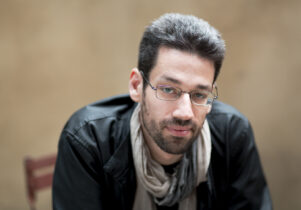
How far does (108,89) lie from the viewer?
8.52 ft

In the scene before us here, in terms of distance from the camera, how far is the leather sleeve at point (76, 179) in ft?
4.29

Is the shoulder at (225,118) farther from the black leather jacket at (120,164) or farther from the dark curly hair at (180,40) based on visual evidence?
the dark curly hair at (180,40)

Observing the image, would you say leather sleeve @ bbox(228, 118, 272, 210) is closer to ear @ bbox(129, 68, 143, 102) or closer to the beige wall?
ear @ bbox(129, 68, 143, 102)

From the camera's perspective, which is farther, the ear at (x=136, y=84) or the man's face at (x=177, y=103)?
the ear at (x=136, y=84)

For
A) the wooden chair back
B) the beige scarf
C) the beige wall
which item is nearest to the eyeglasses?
the beige scarf

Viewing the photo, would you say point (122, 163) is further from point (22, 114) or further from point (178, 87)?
point (22, 114)

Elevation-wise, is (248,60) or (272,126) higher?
(248,60)

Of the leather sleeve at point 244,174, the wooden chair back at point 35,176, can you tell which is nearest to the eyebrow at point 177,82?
the leather sleeve at point 244,174

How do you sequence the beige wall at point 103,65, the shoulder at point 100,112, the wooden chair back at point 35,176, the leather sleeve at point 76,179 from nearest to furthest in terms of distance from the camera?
the leather sleeve at point 76,179 → the shoulder at point 100,112 → the wooden chair back at point 35,176 → the beige wall at point 103,65

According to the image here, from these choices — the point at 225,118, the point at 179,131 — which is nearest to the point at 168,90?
the point at 179,131

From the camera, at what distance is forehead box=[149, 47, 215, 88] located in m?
1.21

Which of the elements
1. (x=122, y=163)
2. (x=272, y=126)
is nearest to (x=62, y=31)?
(x=122, y=163)

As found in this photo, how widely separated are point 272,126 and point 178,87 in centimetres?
168

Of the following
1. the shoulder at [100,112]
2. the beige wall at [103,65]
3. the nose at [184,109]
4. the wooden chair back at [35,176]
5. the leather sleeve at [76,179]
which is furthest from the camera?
the beige wall at [103,65]
